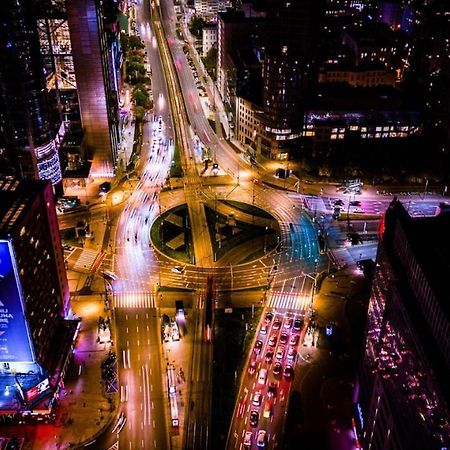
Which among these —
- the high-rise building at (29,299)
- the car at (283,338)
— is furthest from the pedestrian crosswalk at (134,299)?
the car at (283,338)

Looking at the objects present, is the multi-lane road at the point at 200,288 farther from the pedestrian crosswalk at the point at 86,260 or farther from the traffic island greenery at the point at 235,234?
the pedestrian crosswalk at the point at 86,260

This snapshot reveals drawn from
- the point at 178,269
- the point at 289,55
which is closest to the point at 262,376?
the point at 178,269

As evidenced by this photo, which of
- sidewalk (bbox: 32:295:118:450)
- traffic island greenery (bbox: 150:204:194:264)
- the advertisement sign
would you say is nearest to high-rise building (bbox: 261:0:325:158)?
traffic island greenery (bbox: 150:204:194:264)

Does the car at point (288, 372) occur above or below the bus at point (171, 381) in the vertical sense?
above

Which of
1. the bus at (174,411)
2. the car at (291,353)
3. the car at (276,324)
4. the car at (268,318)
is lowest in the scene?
the bus at (174,411)

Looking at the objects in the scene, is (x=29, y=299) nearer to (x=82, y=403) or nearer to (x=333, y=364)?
(x=82, y=403)

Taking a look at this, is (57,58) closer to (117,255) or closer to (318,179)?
(117,255)
